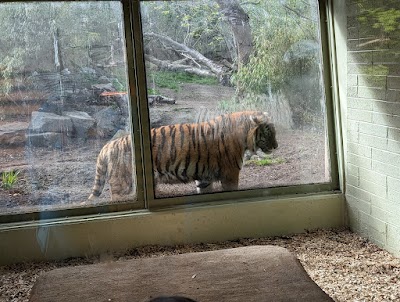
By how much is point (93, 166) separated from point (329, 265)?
5.69 ft

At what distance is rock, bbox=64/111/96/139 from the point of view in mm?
4105

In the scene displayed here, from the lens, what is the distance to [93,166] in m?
4.16

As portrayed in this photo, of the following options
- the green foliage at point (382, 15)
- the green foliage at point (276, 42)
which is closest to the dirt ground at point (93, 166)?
the green foliage at point (276, 42)

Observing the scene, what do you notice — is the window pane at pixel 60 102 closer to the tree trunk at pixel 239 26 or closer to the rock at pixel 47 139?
the rock at pixel 47 139

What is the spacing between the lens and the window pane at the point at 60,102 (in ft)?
13.1

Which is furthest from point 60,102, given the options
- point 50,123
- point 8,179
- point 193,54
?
point 193,54

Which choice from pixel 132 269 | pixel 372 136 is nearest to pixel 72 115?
pixel 132 269

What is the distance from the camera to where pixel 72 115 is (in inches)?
161

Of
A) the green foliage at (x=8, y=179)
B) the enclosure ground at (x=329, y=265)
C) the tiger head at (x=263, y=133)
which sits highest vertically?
the tiger head at (x=263, y=133)

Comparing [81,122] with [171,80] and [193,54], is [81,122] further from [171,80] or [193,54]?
[193,54]

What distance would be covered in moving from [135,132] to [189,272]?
143cm

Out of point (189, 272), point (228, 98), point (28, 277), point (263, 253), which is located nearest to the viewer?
point (189, 272)

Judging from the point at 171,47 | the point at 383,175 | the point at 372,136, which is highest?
the point at 171,47

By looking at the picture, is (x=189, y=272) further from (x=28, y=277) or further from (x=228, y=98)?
(x=228, y=98)
